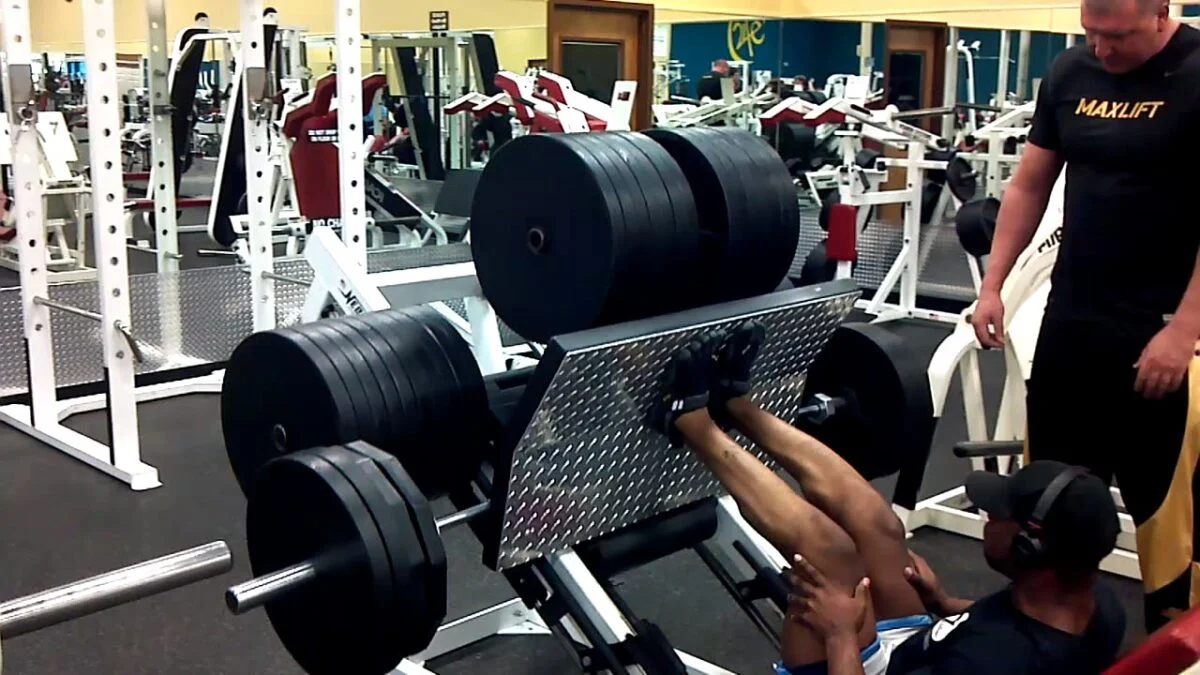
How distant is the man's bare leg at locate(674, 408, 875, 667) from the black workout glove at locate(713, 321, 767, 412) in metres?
0.08

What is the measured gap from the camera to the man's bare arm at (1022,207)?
2246 mm

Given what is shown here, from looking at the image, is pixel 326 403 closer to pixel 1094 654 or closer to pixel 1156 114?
pixel 1094 654

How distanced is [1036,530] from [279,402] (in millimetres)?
1162

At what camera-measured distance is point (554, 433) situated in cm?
180

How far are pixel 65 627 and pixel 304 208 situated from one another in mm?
3744

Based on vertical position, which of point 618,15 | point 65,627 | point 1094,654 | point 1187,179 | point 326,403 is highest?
point 618,15

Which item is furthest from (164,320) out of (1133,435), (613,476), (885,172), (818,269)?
(1133,435)

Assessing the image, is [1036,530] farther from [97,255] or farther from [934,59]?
[934,59]

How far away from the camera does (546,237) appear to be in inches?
74.2

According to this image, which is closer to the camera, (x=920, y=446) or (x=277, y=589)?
(x=277, y=589)

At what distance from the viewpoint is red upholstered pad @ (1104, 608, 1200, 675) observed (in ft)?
2.72

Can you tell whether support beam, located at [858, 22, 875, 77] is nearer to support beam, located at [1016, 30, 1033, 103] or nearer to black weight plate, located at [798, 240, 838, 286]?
support beam, located at [1016, 30, 1033, 103]

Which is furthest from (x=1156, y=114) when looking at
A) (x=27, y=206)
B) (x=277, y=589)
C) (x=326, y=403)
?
(x=27, y=206)

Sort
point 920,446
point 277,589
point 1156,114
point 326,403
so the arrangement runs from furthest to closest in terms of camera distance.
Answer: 1. point 920,446
2. point 1156,114
3. point 326,403
4. point 277,589
